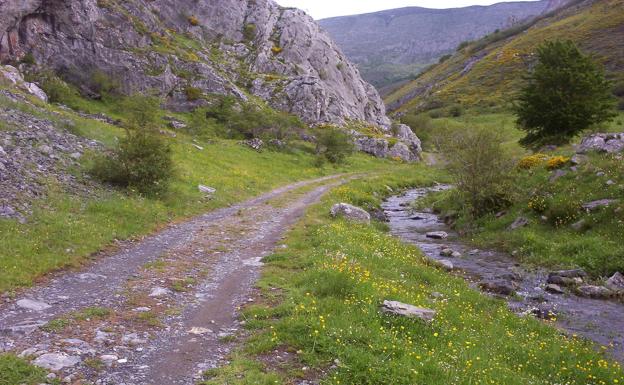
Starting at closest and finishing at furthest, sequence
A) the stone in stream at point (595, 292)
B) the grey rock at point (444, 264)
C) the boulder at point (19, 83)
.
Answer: the stone in stream at point (595, 292), the grey rock at point (444, 264), the boulder at point (19, 83)

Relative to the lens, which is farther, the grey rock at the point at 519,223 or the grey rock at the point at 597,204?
the grey rock at the point at 519,223

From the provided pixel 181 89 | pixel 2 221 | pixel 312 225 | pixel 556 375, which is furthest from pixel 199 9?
pixel 556 375

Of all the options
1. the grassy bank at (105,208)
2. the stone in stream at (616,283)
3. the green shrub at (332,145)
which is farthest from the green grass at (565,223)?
the green shrub at (332,145)

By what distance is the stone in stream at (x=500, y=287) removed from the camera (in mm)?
16562

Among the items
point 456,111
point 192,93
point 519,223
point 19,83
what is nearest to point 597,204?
point 519,223

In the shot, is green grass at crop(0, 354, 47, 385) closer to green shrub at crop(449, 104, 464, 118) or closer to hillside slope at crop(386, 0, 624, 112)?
hillside slope at crop(386, 0, 624, 112)

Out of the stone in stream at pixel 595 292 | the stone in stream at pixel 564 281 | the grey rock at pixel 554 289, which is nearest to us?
the stone in stream at pixel 595 292

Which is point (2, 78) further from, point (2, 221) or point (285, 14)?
point (285, 14)

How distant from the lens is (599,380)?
31.6 ft

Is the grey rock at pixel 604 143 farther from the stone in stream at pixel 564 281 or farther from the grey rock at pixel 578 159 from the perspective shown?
the stone in stream at pixel 564 281

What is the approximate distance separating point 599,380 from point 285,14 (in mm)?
96539

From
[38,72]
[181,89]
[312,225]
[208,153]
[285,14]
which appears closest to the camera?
[312,225]

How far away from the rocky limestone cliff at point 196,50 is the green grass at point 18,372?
48.2 meters

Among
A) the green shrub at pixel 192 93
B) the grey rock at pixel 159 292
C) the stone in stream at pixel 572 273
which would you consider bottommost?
the stone in stream at pixel 572 273
